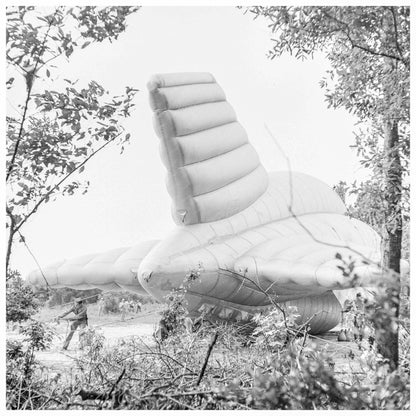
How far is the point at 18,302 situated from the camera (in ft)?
9.77

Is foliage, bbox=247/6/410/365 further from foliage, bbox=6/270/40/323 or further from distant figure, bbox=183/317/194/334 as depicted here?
foliage, bbox=6/270/40/323

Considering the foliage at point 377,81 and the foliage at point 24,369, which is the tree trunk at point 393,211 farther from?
the foliage at point 24,369

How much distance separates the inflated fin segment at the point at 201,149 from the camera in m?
4.75

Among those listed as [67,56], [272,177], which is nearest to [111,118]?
[67,56]

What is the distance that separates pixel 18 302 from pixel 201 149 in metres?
2.31

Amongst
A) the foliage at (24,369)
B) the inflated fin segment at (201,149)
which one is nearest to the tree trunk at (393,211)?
the foliage at (24,369)

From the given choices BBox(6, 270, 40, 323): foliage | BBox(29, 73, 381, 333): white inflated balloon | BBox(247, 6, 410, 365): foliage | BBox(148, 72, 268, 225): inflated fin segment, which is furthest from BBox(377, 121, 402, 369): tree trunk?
BBox(148, 72, 268, 225): inflated fin segment

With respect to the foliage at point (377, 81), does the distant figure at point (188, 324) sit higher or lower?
lower

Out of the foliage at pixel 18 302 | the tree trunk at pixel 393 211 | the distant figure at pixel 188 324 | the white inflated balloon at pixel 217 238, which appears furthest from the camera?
the white inflated balloon at pixel 217 238

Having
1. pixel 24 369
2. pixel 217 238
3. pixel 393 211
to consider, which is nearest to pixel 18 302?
pixel 24 369

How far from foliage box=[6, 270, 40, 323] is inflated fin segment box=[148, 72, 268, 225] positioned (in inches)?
76.7

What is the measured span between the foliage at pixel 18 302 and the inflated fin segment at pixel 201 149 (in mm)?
1948

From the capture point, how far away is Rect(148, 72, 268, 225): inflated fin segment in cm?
475

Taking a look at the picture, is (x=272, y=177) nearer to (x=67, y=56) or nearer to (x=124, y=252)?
(x=124, y=252)
